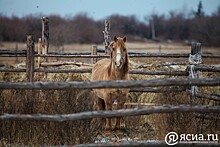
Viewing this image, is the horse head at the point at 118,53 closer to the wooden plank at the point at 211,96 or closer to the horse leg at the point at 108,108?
the horse leg at the point at 108,108

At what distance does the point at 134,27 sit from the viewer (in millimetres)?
84188

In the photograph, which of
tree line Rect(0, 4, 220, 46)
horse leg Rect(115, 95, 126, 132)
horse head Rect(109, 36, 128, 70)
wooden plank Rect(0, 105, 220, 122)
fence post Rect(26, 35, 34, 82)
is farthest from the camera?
tree line Rect(0, 4, 220, 46)

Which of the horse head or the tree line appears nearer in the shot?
the horse head

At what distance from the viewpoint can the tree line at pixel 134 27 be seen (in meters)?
54.6

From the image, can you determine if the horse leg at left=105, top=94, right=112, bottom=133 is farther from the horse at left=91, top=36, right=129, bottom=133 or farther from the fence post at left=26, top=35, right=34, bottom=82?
the fence post at left=26, top=35, right=34, bottom=82

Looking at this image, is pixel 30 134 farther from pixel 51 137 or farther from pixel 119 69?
pixel 119 69

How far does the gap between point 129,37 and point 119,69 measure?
66.1 metres

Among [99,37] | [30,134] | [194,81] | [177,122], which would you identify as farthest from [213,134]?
[99,37]

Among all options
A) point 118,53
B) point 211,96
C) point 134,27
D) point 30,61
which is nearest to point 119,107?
point 118,53

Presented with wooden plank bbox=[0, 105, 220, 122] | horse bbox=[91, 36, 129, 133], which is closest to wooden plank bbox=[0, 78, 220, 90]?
wooden plank bbox=[0, 105, 220, 122]

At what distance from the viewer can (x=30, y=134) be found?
22.3 feet

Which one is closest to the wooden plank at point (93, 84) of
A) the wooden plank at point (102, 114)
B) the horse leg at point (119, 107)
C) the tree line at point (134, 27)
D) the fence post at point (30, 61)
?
the wooden plank at point (102, 114)

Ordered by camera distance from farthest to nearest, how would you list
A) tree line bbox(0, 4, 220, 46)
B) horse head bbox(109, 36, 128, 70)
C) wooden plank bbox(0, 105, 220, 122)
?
tree line bbox(0, 4, 220, 46) < horse head bbox(109, 36, 128, 70) < wooden plank bbox(0, 105, 220, 122)

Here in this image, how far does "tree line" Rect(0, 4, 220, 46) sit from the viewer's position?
54.6 metres
